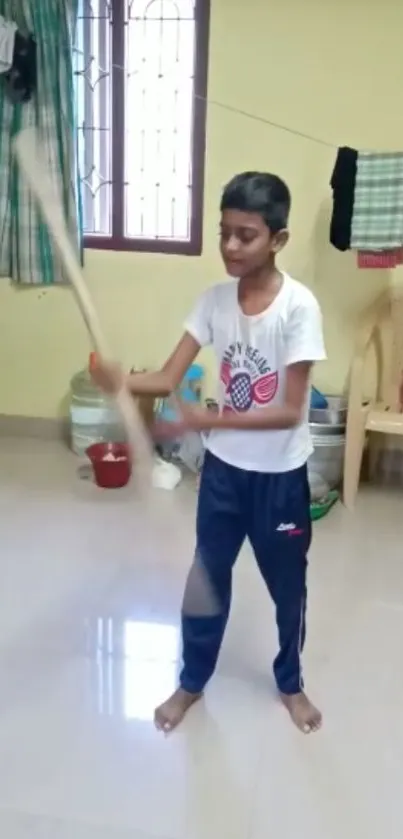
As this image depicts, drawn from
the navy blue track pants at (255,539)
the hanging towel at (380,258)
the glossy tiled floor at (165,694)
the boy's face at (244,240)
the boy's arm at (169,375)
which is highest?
the boy's face at (244,240)

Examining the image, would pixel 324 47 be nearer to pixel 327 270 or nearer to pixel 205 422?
pixel 327 270

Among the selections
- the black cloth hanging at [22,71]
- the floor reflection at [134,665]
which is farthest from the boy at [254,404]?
the black cloth hanging at [22,71]

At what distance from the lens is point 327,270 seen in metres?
3.41

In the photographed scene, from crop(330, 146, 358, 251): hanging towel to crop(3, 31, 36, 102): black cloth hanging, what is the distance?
1.20 meters

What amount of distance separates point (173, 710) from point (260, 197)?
3.71ft

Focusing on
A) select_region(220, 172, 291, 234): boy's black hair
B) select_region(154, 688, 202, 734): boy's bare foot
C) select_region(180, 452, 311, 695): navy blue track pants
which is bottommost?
select_region(154, 688, 202, 734): boy's bare foot

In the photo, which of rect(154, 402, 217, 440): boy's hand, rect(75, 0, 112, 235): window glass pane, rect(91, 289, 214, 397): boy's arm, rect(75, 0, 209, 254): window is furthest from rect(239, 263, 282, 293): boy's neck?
rect(75, 0, 112, 235): window glass pane

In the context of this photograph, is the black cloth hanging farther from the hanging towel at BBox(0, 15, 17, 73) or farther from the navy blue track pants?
the navy blue track pants

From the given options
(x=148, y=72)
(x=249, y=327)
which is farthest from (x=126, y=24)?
(x=249, y=327)

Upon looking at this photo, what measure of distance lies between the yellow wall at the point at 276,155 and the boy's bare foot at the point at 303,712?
172 centimetres

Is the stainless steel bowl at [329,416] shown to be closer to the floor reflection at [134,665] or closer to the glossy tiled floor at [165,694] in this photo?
the glossy tiled floor at [165,694]

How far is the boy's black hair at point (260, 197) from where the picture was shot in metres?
1.61

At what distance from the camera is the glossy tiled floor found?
1.72 metres

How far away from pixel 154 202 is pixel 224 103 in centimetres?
48
